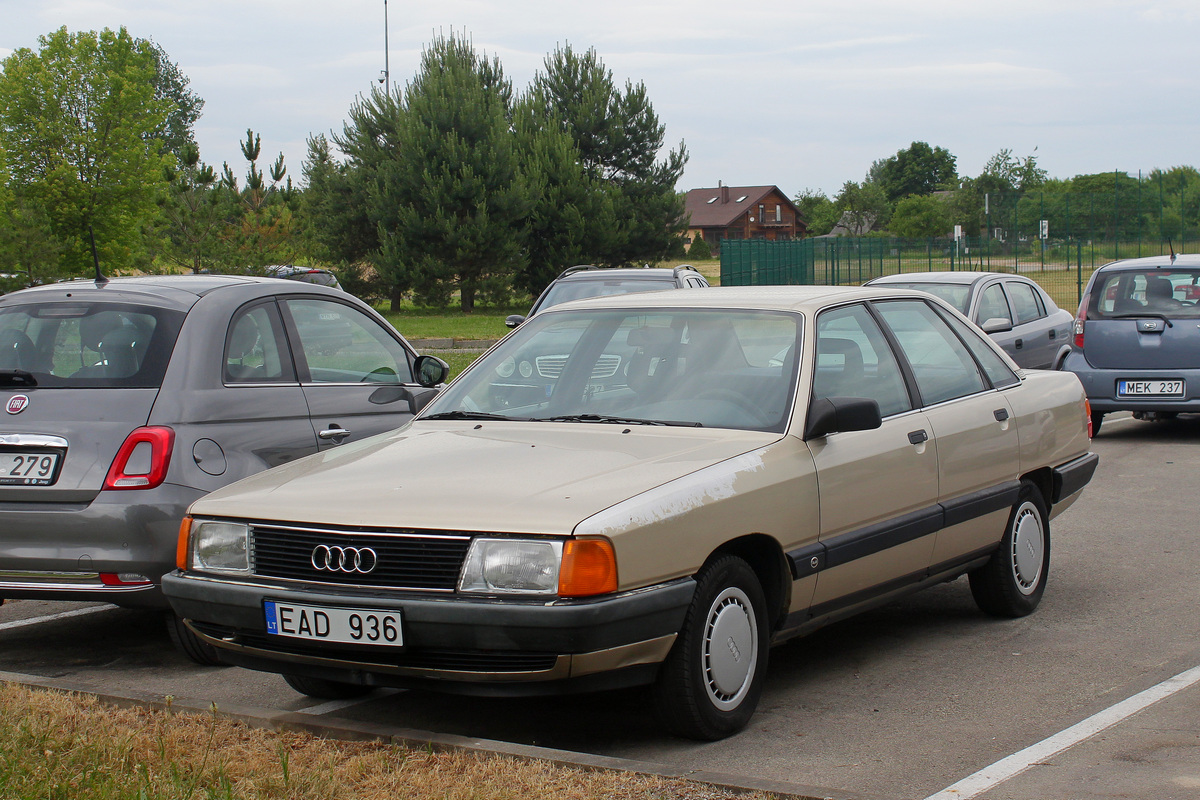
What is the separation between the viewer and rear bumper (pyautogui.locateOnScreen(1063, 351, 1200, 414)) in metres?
12.1

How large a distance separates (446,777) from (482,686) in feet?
1.14

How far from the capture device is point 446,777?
368 cm

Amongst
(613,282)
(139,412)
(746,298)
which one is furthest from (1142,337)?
(139,412)

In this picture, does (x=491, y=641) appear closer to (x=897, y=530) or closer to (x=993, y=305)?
(x=897, y=530)

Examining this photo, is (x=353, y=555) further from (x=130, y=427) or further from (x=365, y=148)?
(x=365, y=148)

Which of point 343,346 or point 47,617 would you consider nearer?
point 47,617

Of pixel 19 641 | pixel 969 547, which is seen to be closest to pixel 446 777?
pixel 969 547

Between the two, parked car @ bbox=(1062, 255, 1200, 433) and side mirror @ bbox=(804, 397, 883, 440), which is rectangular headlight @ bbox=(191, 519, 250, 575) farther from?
parked car @ bbox=(1062, 255, 1200, 433)

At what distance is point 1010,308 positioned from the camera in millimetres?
14328

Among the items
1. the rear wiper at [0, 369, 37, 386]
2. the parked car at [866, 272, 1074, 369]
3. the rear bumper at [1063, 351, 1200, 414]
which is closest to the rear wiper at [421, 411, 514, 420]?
the rear wiper at [0, 369, 37, 386]

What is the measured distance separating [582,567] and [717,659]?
720 mm

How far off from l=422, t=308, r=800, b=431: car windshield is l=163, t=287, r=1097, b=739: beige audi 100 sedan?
0.01 meters

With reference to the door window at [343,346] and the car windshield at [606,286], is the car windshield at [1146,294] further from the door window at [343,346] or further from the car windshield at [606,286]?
the door window at [343,346]

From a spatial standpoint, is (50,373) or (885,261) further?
(885,261)
